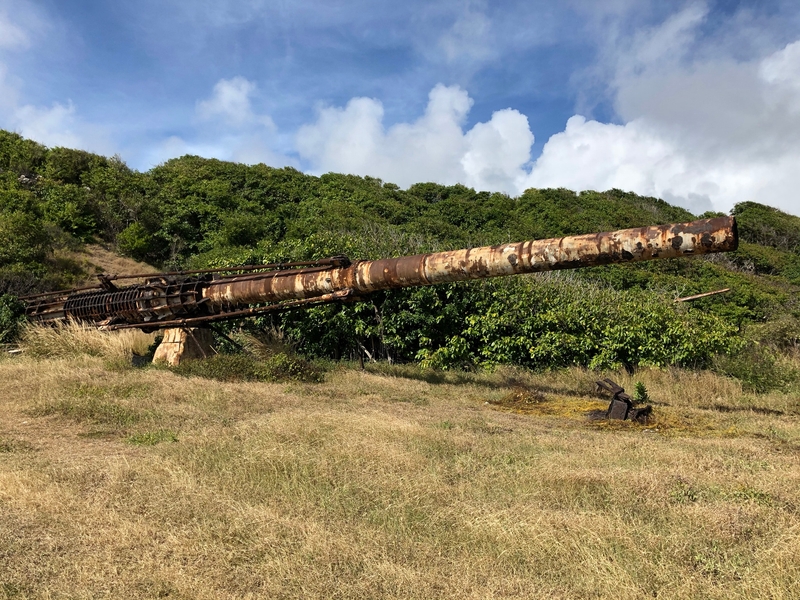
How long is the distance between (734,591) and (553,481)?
158cm

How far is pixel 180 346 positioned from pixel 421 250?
6314 millimetres

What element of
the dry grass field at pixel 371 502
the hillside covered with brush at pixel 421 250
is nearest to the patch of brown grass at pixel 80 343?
the hillside covered with brush at pixel 421 250

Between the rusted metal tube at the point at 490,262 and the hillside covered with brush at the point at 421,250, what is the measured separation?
2863 mm

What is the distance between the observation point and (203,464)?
173 inches

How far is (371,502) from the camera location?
3801 mm

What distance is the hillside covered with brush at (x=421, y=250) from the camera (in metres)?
11.1

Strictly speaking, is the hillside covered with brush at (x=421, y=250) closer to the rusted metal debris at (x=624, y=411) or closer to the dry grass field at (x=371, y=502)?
the rusted metal debris at (x=624, y=411)

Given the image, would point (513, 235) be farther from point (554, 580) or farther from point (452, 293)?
point (554, 580)

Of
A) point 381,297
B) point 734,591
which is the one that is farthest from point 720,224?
point 381,297

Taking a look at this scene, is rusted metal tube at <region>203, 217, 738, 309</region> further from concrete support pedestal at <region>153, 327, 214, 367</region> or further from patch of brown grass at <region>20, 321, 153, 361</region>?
patch of brown grass at <region>20, 321, 153, 361</region>

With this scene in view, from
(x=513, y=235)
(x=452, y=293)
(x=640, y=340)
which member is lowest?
(x=640, y=340)

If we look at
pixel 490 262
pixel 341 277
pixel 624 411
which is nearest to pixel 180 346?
pixel 341 277

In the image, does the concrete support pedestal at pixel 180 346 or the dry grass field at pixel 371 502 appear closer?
the dry grass field at pixel 371 502

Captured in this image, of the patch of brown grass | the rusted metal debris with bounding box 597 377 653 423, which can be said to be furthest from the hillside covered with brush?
the rusted metal debris with bounding box 597 377 653 423
